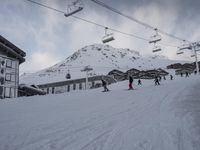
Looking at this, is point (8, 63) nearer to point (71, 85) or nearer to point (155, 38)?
point (155, 38)

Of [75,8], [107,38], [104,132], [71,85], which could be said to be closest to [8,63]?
[107,38]

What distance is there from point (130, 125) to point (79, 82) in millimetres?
50166

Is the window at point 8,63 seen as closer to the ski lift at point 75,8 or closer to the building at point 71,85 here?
the ski lift at point 75,8

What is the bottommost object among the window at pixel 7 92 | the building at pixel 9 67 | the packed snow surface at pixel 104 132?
the packed snow surface at pixel 104 132

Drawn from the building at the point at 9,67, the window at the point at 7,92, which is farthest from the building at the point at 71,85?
the window at the point at 7,92

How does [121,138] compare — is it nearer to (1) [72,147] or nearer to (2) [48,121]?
(1) [72,147]

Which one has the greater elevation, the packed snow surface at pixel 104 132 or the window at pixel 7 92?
the window at pixel 7 92

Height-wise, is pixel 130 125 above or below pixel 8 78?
below

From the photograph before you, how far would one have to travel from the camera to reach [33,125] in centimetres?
916

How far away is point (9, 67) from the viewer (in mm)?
32250

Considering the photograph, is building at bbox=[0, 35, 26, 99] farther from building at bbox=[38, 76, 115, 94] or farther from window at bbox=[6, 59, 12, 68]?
building at bbox=[38, 76, 115, 94]

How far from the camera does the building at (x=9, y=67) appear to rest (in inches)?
1207

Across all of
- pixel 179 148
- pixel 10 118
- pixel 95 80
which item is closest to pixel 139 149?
pixel 179 148

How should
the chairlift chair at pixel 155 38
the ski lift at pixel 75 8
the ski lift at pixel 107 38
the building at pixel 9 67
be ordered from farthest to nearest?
the building at pixel 9 67 → the chairlift chair at pixel 155 38 → the ski lift at pixel 107 38 → the ski lift at pixel 75 8
